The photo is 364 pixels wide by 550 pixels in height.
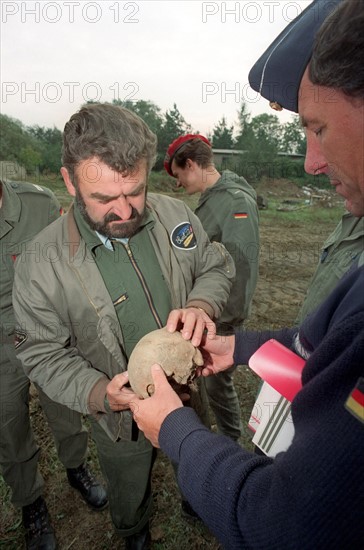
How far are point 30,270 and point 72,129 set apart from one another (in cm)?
82

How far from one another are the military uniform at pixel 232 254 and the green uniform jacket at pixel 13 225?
66.2 inches

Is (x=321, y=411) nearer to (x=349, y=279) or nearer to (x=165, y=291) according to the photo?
(x=349, y=279)

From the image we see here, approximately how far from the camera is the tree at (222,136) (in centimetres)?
4394

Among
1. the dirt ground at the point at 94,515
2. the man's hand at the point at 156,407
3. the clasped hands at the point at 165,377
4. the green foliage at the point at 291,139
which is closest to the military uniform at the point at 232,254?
the dirt ground at the point at 94,515

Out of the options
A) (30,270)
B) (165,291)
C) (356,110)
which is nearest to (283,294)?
(165,291)

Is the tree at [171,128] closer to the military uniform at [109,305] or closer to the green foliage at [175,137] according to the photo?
the green foliage at [175,137]

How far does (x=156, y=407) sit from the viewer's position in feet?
4.78

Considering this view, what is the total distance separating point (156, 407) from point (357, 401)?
2.89ft

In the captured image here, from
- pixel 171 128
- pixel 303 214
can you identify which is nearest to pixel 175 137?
pixel 171 128

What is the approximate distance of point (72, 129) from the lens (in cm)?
194

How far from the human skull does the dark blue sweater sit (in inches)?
27.1

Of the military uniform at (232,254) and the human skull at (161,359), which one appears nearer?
the human skull at (161,359)

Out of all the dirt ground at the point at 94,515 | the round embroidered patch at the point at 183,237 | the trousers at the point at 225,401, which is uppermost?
the round embroidered patch at the point at 183,237

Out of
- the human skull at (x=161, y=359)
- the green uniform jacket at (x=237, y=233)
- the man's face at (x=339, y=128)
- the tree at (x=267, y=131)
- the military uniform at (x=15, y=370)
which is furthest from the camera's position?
the tree at (x=267, y=131)
